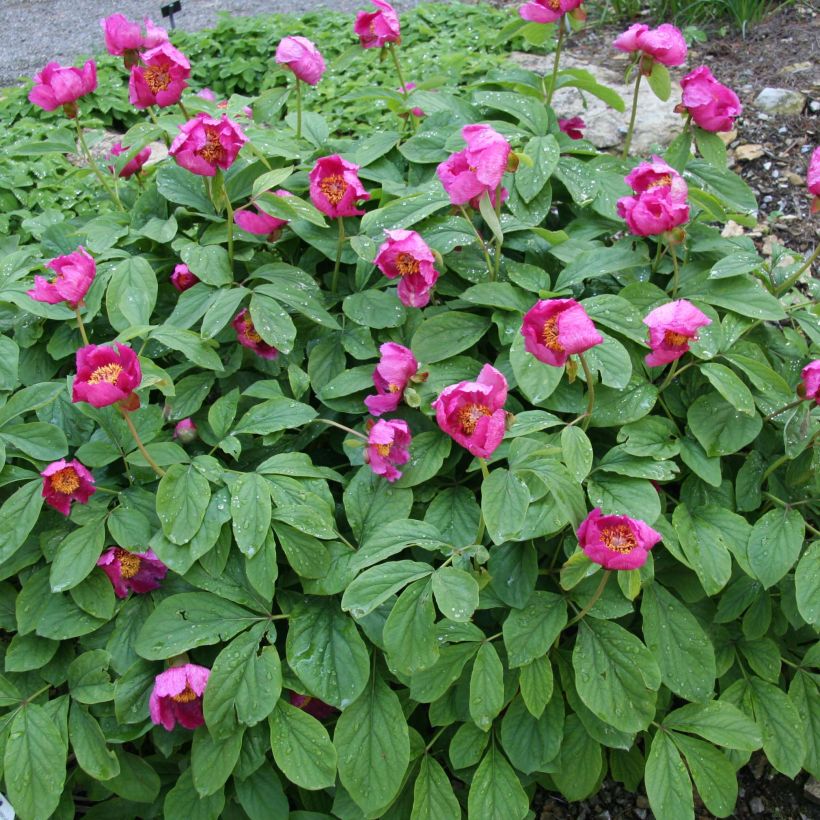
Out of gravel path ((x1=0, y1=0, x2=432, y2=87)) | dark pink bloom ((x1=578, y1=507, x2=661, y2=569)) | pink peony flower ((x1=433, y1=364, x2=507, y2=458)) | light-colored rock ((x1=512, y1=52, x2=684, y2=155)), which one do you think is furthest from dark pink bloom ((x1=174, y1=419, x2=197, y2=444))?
gravel path ((x1=0, y1=0, x2=432, y2=87))

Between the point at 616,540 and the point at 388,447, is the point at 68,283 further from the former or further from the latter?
the point at 616,540

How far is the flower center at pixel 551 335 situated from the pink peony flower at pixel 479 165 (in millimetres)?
374

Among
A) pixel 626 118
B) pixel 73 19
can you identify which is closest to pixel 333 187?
pixel 626 118

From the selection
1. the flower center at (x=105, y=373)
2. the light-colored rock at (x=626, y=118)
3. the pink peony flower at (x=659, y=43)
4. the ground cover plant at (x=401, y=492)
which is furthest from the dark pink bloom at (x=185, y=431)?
the light-colored rock at (x=626, y=118)

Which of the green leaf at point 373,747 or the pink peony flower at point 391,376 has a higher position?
the pink peony flower at point 391,376

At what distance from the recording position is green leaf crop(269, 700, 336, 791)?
152 cm

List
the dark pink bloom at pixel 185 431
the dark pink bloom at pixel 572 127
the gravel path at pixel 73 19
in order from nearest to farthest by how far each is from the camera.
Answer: the dark pink bloom at pixel 185 431 → the dark pink bloom at pixel 572 127 → the gravel path at pixel 73 19

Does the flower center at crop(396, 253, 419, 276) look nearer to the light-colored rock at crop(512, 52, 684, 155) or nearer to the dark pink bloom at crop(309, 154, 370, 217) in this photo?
the dark pink bloom at crop(309, 154, 370, 217)

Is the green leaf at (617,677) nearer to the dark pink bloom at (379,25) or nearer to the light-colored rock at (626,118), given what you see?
the dark pink bloom at (379,25)

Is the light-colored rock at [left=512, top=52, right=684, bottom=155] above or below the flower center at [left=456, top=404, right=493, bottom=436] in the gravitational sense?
below

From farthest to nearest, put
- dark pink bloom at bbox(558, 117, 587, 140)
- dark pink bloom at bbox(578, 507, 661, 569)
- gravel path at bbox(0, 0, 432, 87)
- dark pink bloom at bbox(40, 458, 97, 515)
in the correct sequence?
A: 1. gravel path at bbox(0, 0, 432, 87)
2. dark pink bloom at bbox(558, 117, 587, 140)
3. dark pink bloom at bbox(40, 458, 97, 515)
4. dark pink bloom at bbox(578, 507, 661, 569)

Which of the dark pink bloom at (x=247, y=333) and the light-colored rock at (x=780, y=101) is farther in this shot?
the light-colored rock at (x=780, y=101)

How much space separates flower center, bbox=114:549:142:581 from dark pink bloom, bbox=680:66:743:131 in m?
1.57

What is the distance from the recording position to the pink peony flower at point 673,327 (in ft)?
5.28
